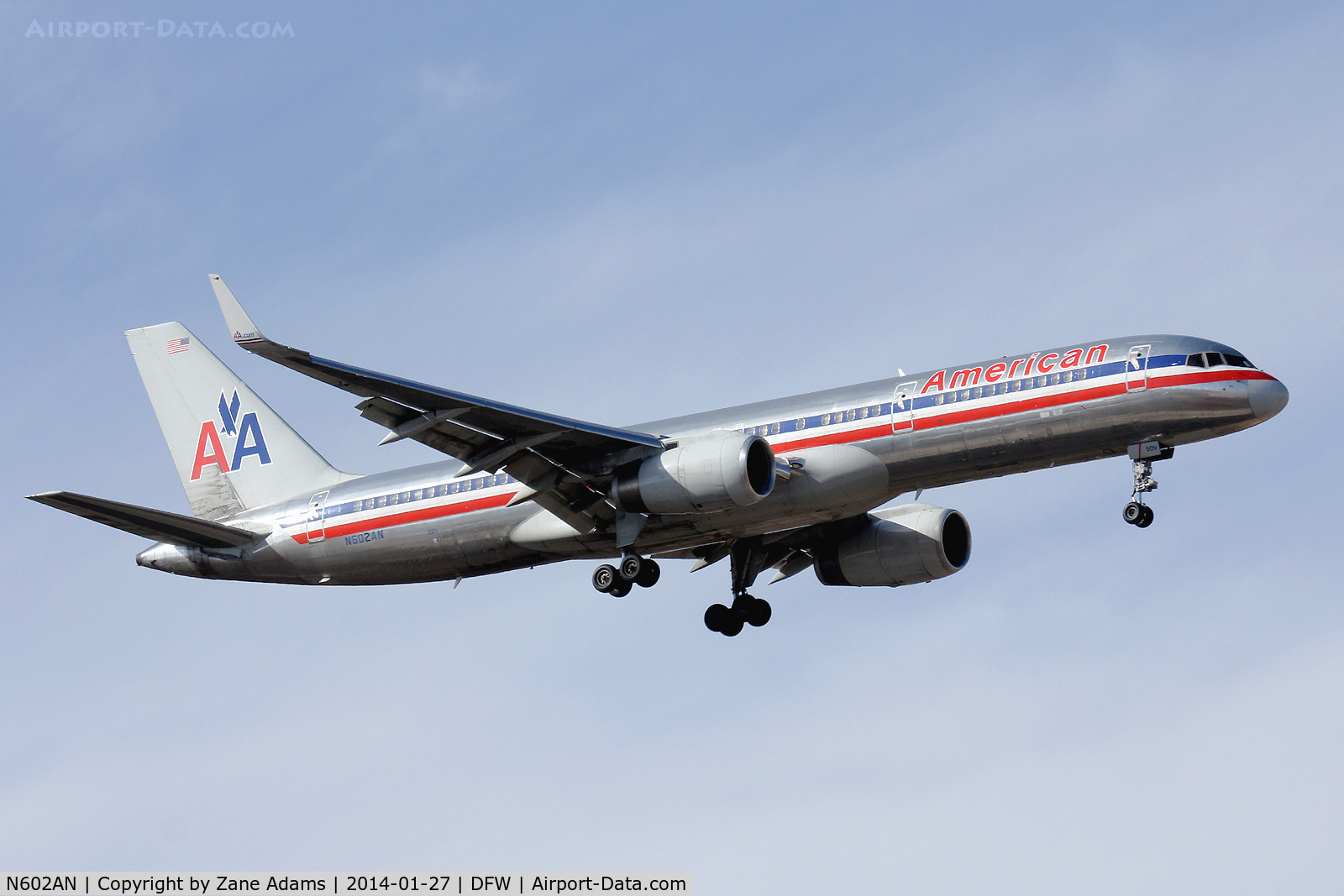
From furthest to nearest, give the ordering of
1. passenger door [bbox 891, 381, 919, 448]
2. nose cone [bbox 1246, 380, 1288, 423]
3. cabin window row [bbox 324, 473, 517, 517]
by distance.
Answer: cabin window row [bbox 324, 473, 517, 517]
passenger door [bbox 891, 381, 919, 448]
nose cone [bbox 1246, 380, 1288, 423]

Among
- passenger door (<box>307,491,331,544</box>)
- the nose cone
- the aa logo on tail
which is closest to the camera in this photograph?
the nose cone

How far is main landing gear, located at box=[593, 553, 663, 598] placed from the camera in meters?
36.0

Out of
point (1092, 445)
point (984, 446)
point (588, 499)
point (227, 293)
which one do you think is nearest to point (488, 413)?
point (588, 499)

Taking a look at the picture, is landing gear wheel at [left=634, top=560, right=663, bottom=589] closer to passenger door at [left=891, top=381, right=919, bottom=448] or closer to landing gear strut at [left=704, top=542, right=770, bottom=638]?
landing gear strut at [left=704, top=542, right=770, bottom=638]

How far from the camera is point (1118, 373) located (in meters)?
32.7

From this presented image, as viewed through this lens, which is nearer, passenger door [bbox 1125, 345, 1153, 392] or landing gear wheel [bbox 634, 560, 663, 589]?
passenger door [bbox 1125, 345, 1153, 392]

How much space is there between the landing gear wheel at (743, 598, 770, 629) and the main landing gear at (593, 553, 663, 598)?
14.0 feet

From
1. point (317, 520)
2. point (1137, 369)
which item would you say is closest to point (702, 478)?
point (1137, 369)

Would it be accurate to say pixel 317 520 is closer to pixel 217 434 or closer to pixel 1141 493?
pixel 217 434

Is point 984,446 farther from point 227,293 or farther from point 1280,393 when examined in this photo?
point 227,293

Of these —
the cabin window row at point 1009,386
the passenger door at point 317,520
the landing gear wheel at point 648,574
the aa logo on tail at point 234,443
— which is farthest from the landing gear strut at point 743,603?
the aa logo on tail at point 234,443

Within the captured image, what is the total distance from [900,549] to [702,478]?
28.8ft

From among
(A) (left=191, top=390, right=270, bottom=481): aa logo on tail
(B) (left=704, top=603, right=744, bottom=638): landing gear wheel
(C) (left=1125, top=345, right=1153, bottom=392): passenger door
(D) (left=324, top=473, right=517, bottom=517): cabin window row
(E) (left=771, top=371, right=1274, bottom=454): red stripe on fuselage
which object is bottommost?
(B) (left=704, top=603, right=744, bottom=638): landing gear wheel

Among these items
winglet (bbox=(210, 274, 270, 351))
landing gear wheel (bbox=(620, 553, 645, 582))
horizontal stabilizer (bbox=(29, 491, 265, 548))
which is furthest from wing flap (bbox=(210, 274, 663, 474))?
horizontal stabilizer (bbox=(29, 491, 265, 548))
